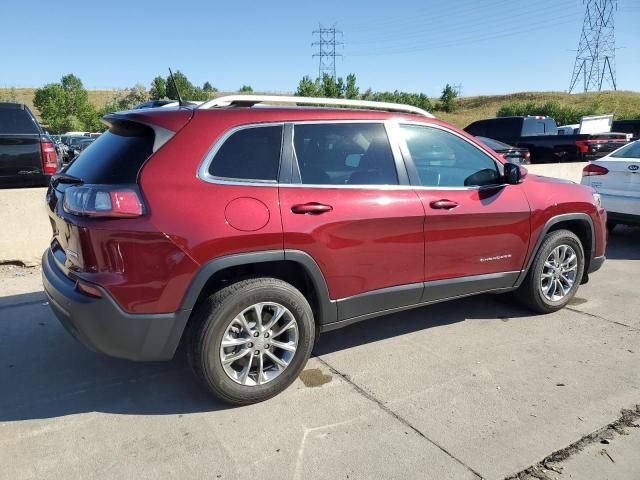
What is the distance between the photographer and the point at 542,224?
4.33 metres

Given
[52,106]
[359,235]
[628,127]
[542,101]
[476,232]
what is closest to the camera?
[359,235]

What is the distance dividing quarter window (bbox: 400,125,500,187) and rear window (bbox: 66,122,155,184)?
1798 mm

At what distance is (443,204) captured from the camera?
3707mm

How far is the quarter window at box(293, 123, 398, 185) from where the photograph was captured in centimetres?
327

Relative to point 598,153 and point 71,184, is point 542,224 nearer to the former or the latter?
point 71,184

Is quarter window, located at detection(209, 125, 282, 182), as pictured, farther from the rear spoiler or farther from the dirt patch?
the dirt patch

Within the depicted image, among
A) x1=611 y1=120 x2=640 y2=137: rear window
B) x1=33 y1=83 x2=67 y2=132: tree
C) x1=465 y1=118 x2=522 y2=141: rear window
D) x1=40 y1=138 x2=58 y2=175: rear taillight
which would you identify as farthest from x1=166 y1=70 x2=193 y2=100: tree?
x1=33 y1=83 x2=67 y2=132: tree

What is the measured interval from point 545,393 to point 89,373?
303cm

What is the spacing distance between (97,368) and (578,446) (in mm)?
3069

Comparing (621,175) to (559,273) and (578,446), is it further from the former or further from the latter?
(578,446)

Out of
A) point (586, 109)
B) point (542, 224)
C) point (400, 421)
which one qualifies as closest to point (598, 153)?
point (542, 224)

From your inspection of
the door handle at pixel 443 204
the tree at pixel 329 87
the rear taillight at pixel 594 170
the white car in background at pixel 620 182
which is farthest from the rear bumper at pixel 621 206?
the tree at pixel 329 87

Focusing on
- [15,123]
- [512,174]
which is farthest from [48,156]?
[512,174]

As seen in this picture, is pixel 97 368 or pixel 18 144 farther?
pixel 18 144
